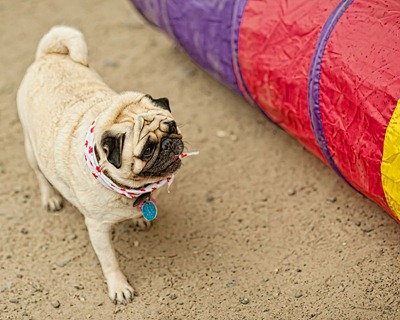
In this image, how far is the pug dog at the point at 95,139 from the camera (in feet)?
9.50

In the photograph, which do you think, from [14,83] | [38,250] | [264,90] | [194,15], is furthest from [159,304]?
[14,83]

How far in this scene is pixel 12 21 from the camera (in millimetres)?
6090

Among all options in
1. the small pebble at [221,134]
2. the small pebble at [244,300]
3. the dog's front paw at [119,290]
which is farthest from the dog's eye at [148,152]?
the small pebble at [221,134]

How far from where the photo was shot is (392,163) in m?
3.03

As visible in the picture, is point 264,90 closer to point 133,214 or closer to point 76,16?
point 133,214

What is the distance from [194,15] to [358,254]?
192 centimetres

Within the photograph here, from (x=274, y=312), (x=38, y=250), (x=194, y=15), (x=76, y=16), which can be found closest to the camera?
(x=274, y=312)

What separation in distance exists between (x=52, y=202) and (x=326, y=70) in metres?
1.84

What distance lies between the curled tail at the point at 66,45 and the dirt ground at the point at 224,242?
37.5 inches

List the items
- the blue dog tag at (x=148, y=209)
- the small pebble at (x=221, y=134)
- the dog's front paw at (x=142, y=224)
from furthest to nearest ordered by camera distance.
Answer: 1. the small pebble at (x=221, y=134)
2. the dog's front paw at (x=142, y=224)
3. the blue dog tag at (x=148, y=209)

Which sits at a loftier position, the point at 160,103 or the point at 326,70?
the point at 326,70

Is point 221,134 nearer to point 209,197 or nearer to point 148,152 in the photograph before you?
point 209,197

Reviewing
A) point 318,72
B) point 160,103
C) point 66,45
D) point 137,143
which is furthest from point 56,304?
point 318,72

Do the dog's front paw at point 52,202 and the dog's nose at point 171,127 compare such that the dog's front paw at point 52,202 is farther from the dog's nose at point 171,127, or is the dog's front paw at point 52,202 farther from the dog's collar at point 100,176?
the dog's nose at point 171,127
